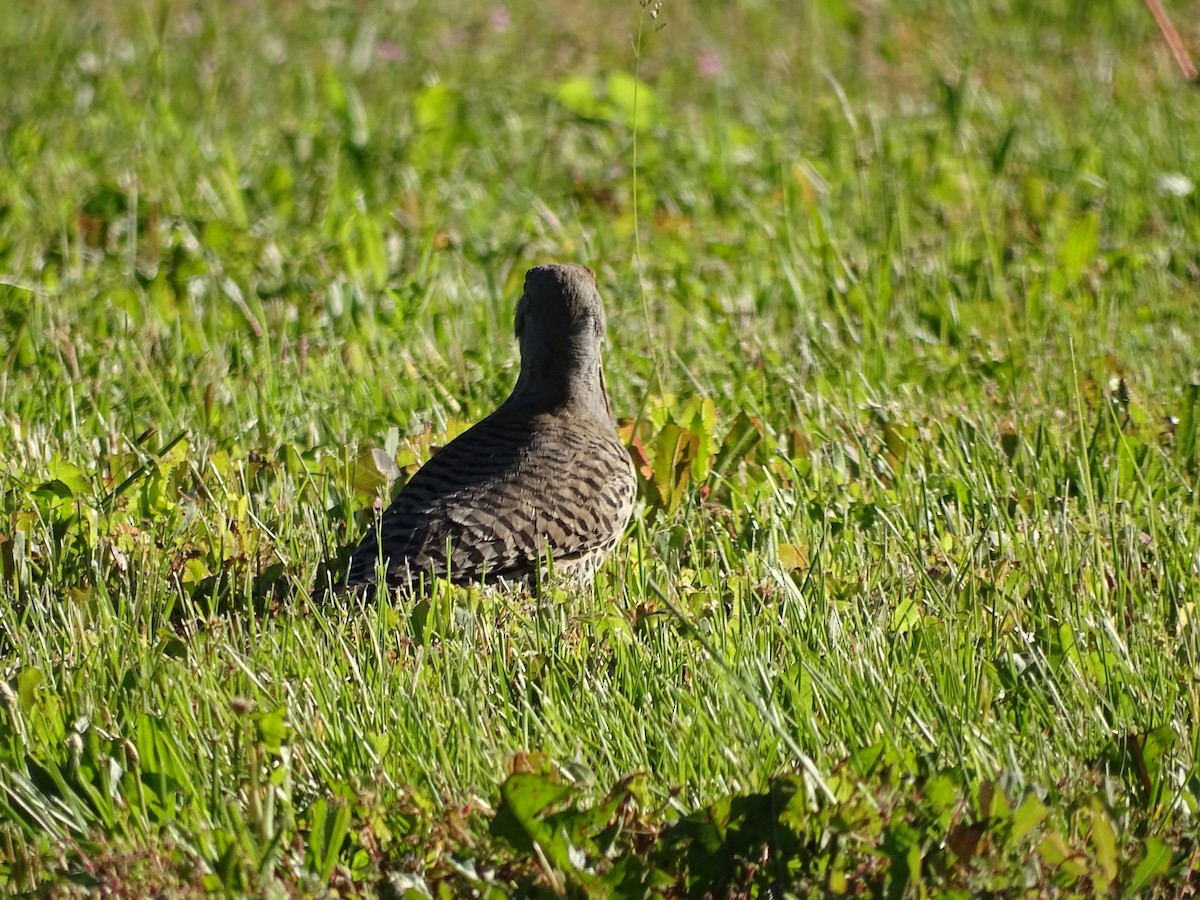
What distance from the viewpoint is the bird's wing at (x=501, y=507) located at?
13.9 feet

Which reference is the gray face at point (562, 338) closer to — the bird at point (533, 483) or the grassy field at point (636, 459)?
the bird at point (533, 483)

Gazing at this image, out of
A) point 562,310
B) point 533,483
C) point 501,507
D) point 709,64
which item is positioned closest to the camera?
point 501,507

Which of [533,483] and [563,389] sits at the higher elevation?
[563,389]

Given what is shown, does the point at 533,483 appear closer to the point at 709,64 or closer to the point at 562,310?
the point at 562,310

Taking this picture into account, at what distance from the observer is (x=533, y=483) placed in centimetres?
450

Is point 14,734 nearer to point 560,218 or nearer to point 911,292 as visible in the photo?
point 911,292

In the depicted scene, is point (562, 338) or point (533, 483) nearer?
point (533, 483)

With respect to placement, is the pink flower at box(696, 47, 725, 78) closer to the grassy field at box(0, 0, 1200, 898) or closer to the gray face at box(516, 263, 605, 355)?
the grassy field at box(0, 0, 1200, 898)

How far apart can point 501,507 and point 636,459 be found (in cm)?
74

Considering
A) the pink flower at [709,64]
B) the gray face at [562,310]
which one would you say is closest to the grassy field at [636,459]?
the pink flower at [709,64]

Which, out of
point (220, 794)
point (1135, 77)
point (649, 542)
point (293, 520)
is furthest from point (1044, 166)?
point (220, 794)

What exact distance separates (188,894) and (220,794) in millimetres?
332

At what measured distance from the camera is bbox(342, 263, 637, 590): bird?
4238mm

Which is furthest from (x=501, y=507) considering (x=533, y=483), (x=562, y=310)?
(x=562, y=310)
